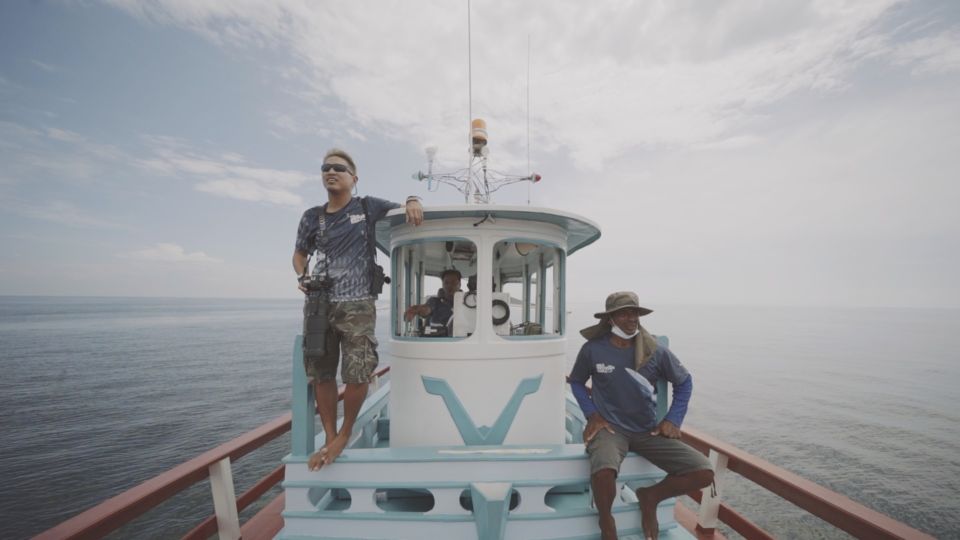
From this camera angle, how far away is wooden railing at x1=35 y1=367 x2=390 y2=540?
2002 mm

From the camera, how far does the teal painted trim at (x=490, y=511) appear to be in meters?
2.93

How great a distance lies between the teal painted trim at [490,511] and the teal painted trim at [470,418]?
91cm

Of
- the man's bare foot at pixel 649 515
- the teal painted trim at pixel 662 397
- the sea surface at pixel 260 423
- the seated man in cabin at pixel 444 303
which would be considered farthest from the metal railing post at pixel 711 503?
the sea surface at pixel 260 423

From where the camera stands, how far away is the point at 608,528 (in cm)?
296

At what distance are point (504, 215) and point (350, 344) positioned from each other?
195 cm

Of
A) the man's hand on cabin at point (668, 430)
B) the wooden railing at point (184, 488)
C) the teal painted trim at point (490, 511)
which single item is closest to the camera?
the wooden railing at point (184, 488)

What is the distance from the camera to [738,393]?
77.3ft

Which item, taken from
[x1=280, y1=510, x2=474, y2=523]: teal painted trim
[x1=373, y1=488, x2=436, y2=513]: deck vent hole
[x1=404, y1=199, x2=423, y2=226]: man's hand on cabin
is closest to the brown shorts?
[x1=280, y1=510, x2=474, y2=523]: teal painted trim

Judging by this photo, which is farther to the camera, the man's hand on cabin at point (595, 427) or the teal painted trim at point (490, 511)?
the man's hand on cabin at point (595, 427)

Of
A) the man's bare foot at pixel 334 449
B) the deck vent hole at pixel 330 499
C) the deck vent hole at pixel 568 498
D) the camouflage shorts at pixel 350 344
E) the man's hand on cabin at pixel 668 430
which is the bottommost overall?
Result: the deck vent hole at pixel 568 498

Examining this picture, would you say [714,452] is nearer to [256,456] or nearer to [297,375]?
[297,375]

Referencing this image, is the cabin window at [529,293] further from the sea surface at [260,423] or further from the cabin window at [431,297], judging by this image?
the sea surface at [260,423]

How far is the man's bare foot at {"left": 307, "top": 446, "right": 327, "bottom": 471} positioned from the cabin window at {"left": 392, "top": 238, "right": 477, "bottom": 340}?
1460mm

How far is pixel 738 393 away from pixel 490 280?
25.6 m
